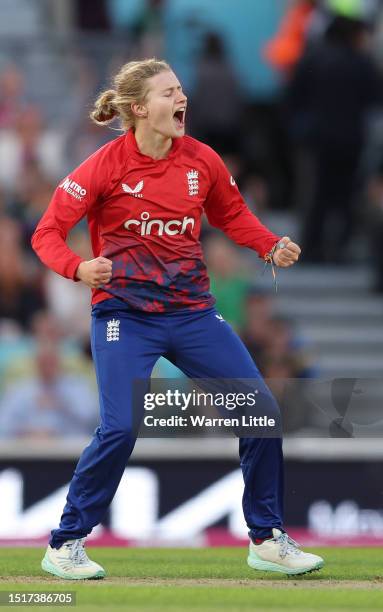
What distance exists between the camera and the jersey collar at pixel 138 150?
7070mm

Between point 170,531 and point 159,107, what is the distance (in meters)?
3.78

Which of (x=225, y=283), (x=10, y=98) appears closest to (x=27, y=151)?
(x=10, y=98)

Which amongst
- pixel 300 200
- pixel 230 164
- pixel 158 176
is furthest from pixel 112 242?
pixel 300 200

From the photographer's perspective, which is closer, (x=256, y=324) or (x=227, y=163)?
(x=256, y=324)

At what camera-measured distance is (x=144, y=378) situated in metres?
7.00

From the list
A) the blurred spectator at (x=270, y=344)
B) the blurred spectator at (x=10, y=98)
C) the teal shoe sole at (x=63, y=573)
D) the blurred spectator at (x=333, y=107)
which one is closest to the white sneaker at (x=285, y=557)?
the teal shoe sole at (x=63, y=573)

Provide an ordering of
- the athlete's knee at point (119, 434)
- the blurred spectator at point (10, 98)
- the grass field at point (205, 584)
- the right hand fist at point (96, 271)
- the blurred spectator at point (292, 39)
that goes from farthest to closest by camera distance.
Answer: the blurred spectator at point (10, 98)
the blurred spectator at point (292, 39)
the athlete's knee at point (119, 434)
the right hand fist at point (96, 271)
the grass field at point (205, 584)

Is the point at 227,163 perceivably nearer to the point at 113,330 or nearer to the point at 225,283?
the point at 225,283

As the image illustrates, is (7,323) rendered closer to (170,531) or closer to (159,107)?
(170,531)

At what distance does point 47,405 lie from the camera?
11.4 meters

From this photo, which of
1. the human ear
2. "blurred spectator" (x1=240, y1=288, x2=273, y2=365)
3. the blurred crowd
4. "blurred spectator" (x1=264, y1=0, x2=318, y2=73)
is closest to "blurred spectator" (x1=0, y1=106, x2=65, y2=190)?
the blurred crowd

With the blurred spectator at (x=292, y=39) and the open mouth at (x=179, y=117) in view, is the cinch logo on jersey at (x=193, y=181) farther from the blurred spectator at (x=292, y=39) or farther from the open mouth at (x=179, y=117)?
the blurred spectator at (x=292, y=39)

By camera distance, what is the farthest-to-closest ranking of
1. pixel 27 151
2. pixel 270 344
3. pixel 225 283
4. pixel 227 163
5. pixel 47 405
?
pixel 27 151
pixel 227 163
pixel 225 283
pixel 270 344
pixel 47 405

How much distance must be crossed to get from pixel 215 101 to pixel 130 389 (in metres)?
6.68
